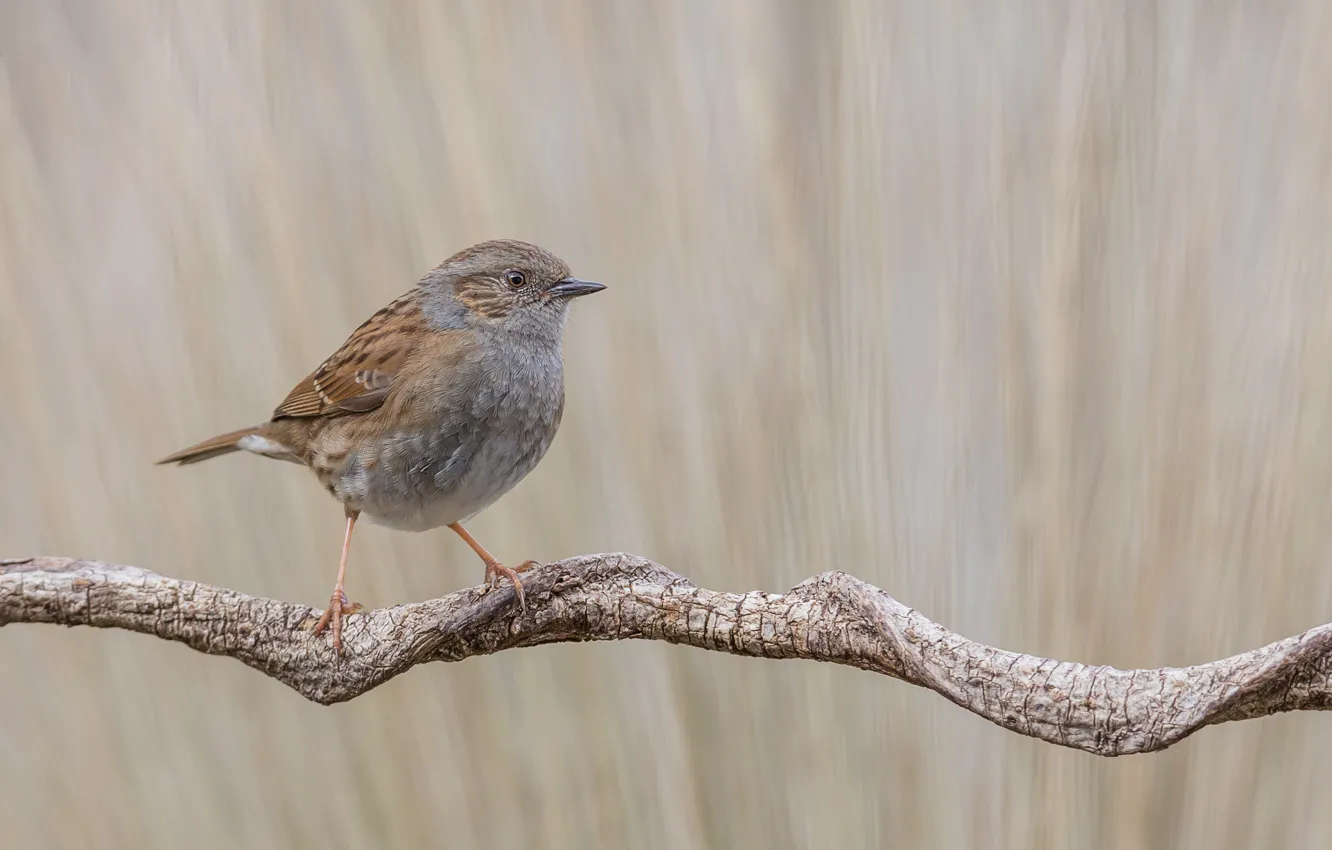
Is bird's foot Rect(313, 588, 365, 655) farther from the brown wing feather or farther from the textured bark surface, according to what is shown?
the brown wing feather

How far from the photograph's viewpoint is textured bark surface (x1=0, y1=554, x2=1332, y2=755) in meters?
0.94

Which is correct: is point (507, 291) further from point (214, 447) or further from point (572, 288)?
point (214, 447)

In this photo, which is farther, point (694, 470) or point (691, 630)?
point (694, 470)

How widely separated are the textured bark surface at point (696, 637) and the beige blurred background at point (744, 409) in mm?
305

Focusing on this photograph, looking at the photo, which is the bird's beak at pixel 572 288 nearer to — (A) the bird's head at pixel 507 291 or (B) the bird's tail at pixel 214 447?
(A) the bird's head at pixel 507 291

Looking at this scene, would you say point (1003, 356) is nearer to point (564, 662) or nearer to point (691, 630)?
point (691, 630)

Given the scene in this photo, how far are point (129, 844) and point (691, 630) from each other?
4.16 ft

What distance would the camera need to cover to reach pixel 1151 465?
1.43 meters

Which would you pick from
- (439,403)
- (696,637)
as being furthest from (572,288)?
(696,637)

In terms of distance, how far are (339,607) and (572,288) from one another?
58 centimetres

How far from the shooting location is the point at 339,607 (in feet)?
5.24

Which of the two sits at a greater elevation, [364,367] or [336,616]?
[364,367]

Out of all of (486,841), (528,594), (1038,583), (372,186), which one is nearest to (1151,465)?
(1038,583)

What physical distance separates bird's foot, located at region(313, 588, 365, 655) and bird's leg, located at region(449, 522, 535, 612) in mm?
192
